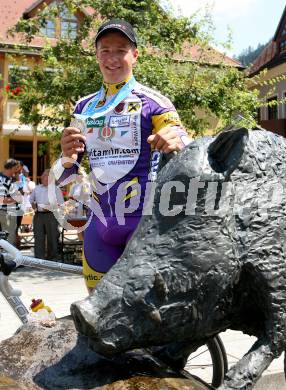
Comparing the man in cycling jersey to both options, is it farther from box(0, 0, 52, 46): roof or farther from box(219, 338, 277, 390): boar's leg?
box(0, 0, 52, 46): roof

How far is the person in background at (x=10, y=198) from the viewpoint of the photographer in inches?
378

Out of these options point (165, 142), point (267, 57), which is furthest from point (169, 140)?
point (267, 57)

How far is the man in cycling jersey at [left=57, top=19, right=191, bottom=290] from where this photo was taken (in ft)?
8.94

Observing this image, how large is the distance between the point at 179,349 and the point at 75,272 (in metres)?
1.35

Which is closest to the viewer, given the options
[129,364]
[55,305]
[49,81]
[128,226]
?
[129,364]

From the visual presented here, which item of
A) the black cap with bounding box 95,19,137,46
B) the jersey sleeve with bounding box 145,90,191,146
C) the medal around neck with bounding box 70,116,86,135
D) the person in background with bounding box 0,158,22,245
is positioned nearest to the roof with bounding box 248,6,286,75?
the person in background with bounding box 0,158,22,245

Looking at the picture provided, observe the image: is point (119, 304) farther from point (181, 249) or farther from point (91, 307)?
point (181, 249)

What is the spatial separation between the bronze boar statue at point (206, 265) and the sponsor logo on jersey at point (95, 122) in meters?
0.68

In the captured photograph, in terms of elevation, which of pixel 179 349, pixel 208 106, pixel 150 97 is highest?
pixel 208 106

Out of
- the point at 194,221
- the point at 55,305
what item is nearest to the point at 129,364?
the point at 194,221

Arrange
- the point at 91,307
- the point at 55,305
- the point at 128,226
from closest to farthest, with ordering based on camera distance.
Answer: the point at 91,307 < the point at 128,226 < the point at 55,305

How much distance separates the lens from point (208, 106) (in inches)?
396

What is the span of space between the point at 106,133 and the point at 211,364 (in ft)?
7.94

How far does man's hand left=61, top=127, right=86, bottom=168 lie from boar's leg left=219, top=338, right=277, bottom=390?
1287 millimetres
